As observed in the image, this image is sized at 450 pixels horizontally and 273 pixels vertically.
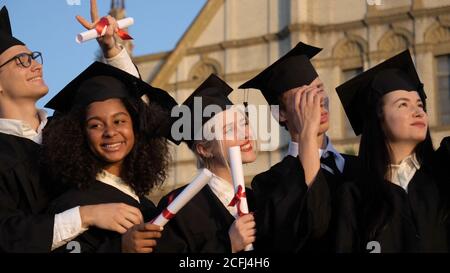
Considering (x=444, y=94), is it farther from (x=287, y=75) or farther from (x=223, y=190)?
(x=223, y=190)

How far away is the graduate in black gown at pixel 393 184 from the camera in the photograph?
4953 mm

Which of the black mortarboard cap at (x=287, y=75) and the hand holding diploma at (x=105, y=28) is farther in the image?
the hand holding diploma at (x=105, y=28)

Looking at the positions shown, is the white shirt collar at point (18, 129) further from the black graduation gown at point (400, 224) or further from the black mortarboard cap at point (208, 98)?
the black graduation gown at point (400, 224)

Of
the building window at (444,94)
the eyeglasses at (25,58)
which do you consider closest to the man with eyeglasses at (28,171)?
the eyeglasses at (25,58)

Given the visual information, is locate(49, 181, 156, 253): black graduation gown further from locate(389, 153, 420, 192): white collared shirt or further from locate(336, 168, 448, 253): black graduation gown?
locate(389, 153, 420, 192): white collared shirt

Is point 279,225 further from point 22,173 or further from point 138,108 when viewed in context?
point 22,173

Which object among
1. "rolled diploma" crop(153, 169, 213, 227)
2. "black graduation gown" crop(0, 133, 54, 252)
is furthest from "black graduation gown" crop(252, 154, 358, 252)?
"black graduation gown" crop(0, 133, 54, 252)

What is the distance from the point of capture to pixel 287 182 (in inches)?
198

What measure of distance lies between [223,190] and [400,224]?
0.98 metres

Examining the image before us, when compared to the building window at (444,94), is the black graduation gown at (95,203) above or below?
below

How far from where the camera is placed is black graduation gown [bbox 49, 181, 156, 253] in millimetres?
5102

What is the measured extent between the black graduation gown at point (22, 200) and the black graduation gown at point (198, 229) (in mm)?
596

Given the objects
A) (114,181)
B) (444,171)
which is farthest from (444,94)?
(114,181)
